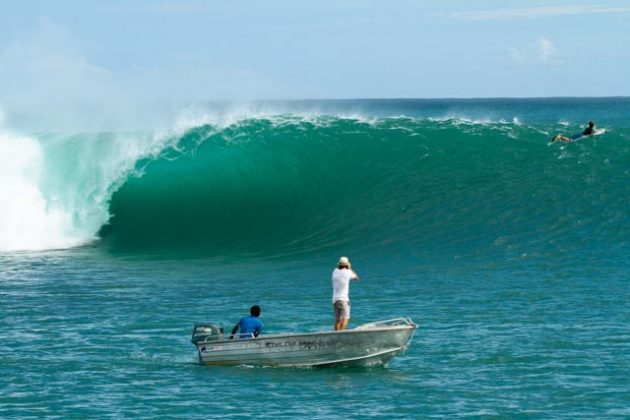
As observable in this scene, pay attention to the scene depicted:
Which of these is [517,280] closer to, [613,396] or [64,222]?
[613,396]

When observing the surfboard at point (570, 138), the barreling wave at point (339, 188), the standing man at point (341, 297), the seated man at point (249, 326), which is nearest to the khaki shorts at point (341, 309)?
the standing man at point (341, 297)

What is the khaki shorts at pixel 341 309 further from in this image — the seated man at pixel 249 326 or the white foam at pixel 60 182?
the white foam at pixel 60 182

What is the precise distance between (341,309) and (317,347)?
0.82 meters

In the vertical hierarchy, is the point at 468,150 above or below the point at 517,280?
above

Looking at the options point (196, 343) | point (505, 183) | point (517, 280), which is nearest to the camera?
point (196, 343)

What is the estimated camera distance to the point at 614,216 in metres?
28.3

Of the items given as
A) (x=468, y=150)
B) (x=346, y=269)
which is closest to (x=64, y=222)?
(x=468, y=150)

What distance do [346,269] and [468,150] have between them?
18302 mm

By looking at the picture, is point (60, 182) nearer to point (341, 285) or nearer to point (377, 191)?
point (377, 191)

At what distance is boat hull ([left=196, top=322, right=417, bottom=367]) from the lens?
1639 centimetres

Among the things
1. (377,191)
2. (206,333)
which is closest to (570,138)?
(377,191)

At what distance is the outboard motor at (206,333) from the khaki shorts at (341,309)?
1712 millimetres

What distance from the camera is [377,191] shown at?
105 feet

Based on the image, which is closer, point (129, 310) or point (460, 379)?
point (460, 379)
